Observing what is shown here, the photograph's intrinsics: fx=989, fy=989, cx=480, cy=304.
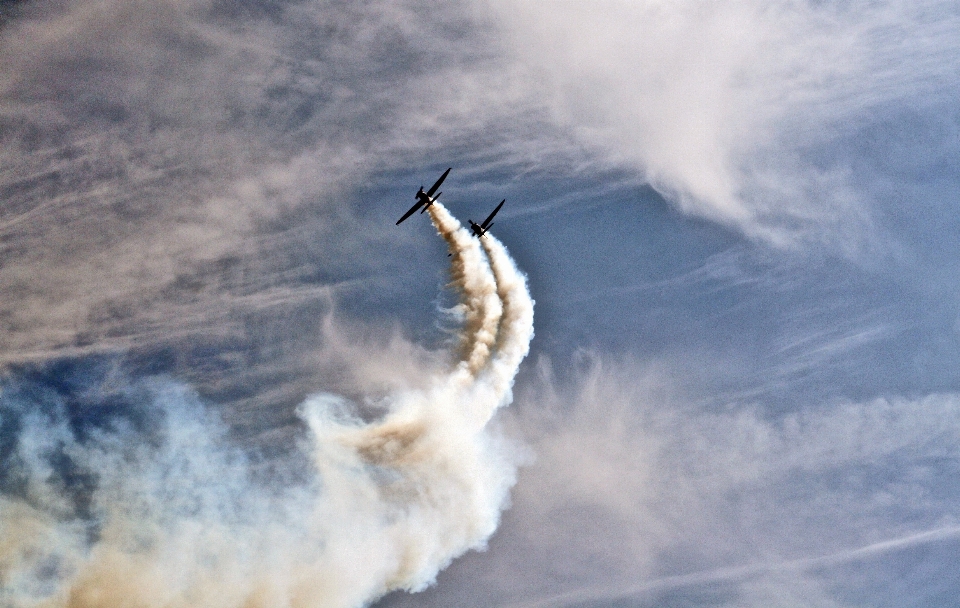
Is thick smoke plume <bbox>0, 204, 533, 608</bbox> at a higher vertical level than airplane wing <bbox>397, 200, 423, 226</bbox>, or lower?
lower

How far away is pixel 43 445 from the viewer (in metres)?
85.6

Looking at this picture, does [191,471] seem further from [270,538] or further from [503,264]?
[503,264]

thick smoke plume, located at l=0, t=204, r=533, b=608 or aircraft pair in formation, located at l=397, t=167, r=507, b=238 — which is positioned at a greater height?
aircraft pair in formation, located at l=397, t=167, r=507, b=238

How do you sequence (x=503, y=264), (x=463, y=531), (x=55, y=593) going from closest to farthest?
(x=55, y=593)
(x=463, y=531)
(x=503, y=264)

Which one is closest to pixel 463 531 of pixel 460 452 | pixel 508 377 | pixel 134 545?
pixel 460 452

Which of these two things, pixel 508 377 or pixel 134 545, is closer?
pixel 134 545

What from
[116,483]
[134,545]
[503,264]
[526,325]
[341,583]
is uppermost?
[503,264]

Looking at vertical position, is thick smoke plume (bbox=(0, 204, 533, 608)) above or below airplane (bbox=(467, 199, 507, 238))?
below

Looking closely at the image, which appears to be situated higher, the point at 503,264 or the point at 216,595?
the point at 503,264

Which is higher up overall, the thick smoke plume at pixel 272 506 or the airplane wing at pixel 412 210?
the airplane wing at pixel 412 210

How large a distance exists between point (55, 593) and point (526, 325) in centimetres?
4668

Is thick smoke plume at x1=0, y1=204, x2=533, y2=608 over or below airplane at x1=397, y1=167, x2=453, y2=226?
below

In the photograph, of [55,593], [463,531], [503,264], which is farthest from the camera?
[503,264]

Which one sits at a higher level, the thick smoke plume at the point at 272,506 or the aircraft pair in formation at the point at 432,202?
the aircraft pair in formation at the point at 432,202
